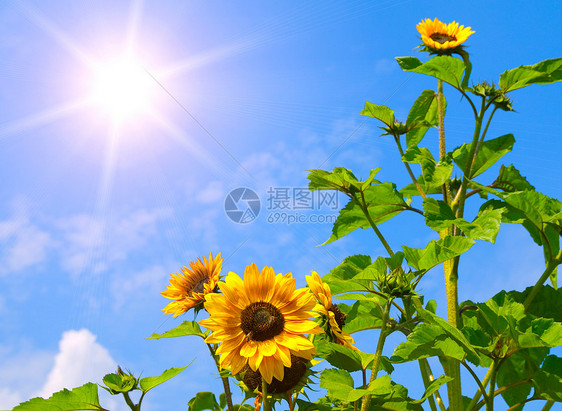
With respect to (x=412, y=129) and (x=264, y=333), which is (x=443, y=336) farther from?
(x=412, y=129)

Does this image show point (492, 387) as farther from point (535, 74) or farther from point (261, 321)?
point (535, 74)

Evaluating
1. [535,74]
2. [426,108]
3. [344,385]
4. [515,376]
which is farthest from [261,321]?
[426,108]

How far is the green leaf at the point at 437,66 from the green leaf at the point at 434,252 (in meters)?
0.90

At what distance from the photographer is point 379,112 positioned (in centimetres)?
261

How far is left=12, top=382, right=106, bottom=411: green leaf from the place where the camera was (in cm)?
175

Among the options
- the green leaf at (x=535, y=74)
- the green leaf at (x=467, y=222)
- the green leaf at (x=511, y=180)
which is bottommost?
the green leaf at (x=467, y=222)

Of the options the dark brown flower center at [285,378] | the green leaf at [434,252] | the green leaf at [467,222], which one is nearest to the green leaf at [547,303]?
the green leaf at [467,222]

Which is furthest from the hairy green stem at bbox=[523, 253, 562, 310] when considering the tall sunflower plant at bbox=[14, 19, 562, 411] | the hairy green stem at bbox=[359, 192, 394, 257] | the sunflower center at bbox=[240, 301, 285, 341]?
the sunflower center at bbox=[240, 301, 285, 341]

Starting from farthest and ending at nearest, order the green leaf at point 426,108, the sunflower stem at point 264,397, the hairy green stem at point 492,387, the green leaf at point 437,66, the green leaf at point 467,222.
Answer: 1. the green leaf at point 426,108
2. the green leaf at point 437,66
3. the green leaf at point 467,222
4. the hairy green stem at point 492,387
5. the sunflower stem at point 264,397

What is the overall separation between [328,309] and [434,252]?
0.44 m

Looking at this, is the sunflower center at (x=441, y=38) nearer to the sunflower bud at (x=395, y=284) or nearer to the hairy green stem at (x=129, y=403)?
the sunflower bud at (x=395, y=284)

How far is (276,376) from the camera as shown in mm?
1498

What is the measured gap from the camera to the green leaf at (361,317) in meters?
2.32

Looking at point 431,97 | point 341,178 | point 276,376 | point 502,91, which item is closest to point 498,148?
point 502,91
